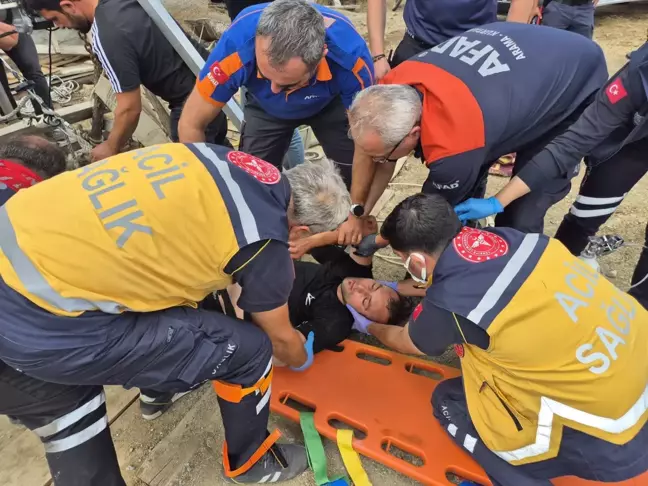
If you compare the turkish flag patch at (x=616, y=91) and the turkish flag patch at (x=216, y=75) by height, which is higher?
the turkish flag patch at (x=616, y=91)

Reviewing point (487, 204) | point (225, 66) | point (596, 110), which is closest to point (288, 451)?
point (487, 204)

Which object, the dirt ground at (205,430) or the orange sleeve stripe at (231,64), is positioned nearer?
the dirt ground at (205,430)

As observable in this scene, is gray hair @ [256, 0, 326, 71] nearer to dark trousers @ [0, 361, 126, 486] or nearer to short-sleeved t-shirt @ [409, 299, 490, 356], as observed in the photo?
short-sleeved t-shirt @ [409, 299, 490, 356]

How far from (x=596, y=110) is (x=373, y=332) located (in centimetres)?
151

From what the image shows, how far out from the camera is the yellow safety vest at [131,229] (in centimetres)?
143

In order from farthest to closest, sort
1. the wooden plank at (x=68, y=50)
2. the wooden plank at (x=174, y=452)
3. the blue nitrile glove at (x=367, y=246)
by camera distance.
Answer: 1. the wooden plank at (x=68, y=50)
2. the blue nitrile glove at (x=367, y=246)
3. the wooden plank at (x=174, y=452)

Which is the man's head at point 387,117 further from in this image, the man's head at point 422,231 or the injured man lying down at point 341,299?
the injured man lying down at point 341,299

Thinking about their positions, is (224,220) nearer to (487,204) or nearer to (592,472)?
(487,204)

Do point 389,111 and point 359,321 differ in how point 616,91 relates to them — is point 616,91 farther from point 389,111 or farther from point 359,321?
point 359,321

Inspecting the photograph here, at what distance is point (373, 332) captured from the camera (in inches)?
105

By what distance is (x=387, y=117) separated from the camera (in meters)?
2.04

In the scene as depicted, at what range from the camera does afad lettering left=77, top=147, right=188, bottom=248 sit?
144 cm

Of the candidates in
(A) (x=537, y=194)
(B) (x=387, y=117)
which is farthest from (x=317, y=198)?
(A) (x=537, y=194)

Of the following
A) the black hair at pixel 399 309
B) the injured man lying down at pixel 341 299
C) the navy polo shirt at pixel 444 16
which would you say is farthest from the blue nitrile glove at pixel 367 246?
the navy polo shirt at pixel 444 16
